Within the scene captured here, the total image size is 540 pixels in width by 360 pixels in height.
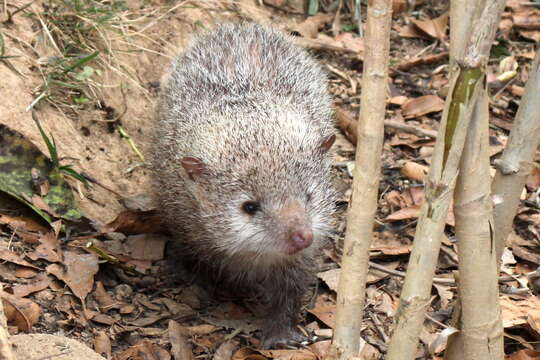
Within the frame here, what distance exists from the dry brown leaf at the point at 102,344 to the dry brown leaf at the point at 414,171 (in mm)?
3047

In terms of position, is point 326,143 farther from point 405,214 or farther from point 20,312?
point 20,312

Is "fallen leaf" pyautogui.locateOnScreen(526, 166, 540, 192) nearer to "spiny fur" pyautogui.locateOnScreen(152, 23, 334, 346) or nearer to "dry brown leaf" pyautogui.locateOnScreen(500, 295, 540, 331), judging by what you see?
"dry brown leaf" pyautogui.locateOnScreen(500, 295, 540, 331)

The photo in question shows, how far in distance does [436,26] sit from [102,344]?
210 inches

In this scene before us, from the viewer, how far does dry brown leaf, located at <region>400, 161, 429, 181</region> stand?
6117 mm

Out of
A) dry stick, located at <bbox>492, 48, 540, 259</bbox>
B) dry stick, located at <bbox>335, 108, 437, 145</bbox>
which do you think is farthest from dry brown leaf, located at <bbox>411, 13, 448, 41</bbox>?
dry stick, located at <bbox>492, 48, 540, 259</bbox>

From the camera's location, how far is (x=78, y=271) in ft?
15.6

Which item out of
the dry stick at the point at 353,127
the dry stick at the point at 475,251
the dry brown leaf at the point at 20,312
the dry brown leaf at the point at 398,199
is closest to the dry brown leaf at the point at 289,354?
the dry stick at the point at 475,251

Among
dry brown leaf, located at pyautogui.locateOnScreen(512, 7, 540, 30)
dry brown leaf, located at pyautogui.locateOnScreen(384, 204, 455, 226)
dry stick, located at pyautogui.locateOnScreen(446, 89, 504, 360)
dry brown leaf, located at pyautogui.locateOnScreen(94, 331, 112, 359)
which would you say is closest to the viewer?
dry stick, located at pyautogui.locateOnScreen(446, 89, 504, 360)

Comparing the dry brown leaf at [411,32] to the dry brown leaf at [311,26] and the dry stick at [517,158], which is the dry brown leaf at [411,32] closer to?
the dry brown leaf at [311,26]

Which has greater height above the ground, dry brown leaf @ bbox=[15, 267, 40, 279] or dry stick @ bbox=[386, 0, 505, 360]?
dry stick @ bbox=[386, 0, 505, 360]

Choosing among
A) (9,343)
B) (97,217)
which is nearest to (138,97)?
(97,217)

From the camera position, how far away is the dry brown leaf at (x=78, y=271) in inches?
182

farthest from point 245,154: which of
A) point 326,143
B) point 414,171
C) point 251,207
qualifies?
point 414,171

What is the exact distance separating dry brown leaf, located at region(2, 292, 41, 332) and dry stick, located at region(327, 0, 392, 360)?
1794 mm
